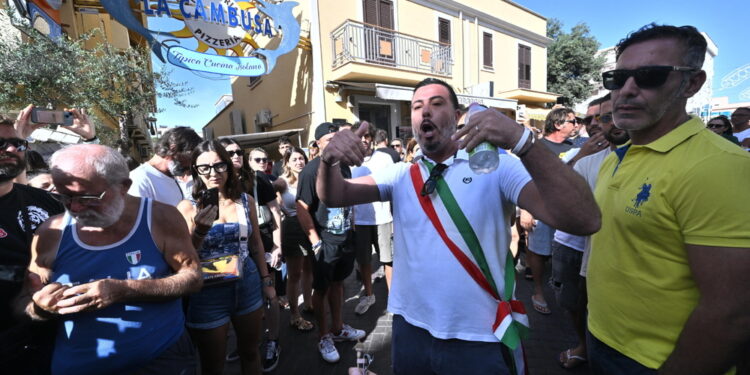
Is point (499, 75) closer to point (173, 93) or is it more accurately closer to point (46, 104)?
point (173, 93)

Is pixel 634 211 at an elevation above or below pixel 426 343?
above

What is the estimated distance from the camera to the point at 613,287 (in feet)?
4.82

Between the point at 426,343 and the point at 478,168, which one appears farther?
the point at 426,343

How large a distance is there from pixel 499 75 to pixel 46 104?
16.1 meters

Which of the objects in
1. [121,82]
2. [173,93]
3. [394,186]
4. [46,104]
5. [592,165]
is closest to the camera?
[394,186]

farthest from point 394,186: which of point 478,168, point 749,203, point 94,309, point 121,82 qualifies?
point 121,82

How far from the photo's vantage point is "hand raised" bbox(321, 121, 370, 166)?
144cm

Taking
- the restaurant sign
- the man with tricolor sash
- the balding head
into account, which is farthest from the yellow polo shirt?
the restaurant sign

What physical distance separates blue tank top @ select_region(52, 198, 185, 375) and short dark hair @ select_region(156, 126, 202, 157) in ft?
5.00

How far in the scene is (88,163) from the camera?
160 centimetres

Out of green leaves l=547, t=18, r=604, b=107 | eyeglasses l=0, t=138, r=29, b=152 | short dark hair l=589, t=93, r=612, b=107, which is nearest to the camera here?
eyeglasses l=0, t=138, r=29, b=152

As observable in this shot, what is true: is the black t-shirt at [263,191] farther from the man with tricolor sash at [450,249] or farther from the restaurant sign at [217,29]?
the restaurant sign at [217,29]

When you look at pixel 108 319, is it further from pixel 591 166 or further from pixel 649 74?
pixel 591 166

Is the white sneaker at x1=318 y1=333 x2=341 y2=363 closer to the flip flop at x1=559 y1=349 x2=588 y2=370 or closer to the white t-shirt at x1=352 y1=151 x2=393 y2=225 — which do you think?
the white t-shirt at x1=352 y1=151 x2=393 y2=225
